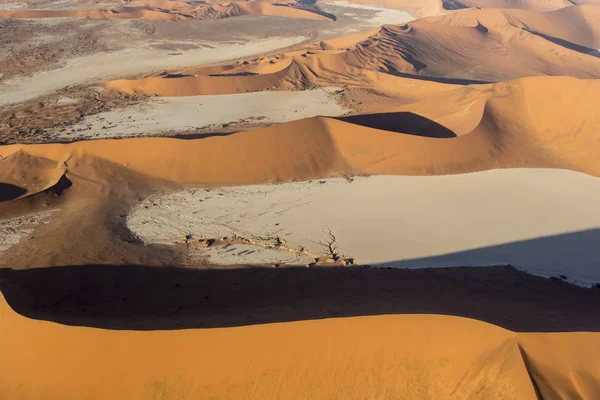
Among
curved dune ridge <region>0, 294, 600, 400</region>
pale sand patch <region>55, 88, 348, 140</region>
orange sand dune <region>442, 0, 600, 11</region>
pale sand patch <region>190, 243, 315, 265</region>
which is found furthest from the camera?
orange sand dune <region>442, 0, 600, 11</region>

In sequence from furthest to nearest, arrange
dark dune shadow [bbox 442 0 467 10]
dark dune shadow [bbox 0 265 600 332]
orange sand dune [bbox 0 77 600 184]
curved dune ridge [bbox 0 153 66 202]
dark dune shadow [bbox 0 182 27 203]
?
dark dune shadow [bbox 442 0 467 10]
orange sand dune [bbox 0 77 600 184]
curved dune ridge [bbox 0 153 66 202]
dark dune shadow [bbox 0 182 27 203]
dark dune shadow [bbox 0 265 600 332]

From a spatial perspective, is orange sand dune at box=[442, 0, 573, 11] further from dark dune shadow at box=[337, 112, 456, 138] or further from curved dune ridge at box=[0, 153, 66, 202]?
curved dune ridge at box=[0, 153, 66, 202]

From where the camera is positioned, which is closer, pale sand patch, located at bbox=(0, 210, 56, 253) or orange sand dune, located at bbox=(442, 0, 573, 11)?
pale sand patch, located at bbox=(0, 210, 56, 253)

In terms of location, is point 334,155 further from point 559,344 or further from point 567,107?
point 559,344

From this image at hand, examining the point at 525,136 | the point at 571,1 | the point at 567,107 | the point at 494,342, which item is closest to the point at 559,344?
the point at 494,342

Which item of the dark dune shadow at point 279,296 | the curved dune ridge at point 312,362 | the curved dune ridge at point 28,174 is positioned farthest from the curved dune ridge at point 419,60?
the curved dune ridge at point 312,362

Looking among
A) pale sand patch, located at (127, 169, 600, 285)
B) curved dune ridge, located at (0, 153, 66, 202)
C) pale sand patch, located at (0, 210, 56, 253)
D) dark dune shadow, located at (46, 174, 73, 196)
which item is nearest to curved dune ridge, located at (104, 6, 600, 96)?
curved dune ridge, located at (0, 153, 66, 202)

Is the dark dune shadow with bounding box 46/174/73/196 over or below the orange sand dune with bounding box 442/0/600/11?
below

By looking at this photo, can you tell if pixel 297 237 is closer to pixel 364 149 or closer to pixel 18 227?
pixel 364 149
